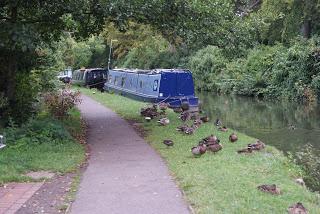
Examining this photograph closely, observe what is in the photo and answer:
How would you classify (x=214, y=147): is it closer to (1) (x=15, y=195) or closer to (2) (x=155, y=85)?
(1) (x=15, y=195)

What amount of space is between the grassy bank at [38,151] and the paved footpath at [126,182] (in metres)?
0.46

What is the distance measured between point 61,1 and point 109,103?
40.3 ft

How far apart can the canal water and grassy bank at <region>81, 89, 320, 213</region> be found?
341 cm

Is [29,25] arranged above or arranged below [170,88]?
above

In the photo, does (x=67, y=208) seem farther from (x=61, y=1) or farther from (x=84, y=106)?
(x=84, y=106)

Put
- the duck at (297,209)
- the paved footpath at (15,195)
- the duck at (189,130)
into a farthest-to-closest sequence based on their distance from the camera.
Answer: the duck at (189,130)
the paved footpath at (15,195)
the duck at (297,209)

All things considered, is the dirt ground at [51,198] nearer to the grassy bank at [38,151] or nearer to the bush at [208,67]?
the grassy bank at [38,151]

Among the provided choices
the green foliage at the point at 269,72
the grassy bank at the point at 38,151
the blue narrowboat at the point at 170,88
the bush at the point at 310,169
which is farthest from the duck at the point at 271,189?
the green foliage at the point at 269,72

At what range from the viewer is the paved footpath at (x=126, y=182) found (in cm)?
697

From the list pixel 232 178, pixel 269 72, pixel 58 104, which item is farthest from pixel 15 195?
pixel 269 72

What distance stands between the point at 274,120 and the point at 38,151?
13.4 meters

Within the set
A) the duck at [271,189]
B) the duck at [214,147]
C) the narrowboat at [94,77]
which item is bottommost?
the narrowboat at [94,77]

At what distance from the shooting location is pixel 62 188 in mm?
8172

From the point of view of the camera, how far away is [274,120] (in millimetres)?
21828
